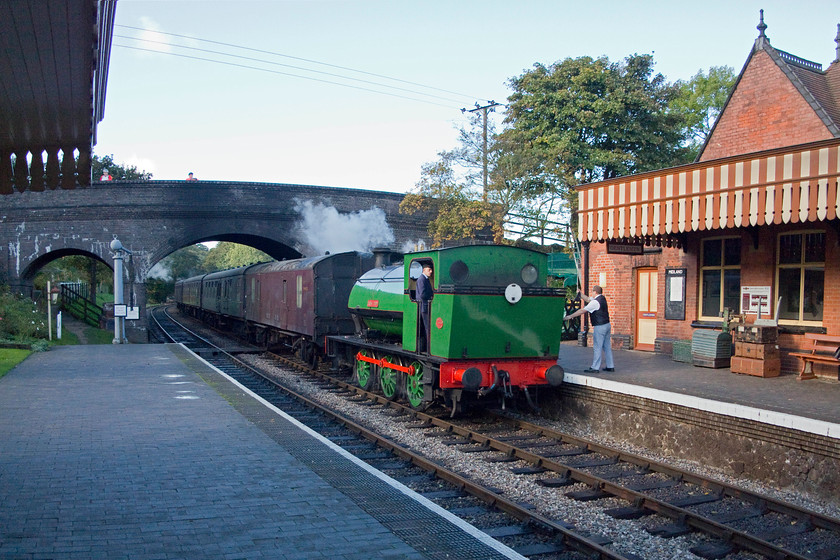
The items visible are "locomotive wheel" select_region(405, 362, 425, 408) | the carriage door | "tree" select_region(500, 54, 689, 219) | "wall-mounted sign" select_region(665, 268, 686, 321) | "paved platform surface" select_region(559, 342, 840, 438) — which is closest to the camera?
"paved platform surface" select_region(559, 342, 840, 438)

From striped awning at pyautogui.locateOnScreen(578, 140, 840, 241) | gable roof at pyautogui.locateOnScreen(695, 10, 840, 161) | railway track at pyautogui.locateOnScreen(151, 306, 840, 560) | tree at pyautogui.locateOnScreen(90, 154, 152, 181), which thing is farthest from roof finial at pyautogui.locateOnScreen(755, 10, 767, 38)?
tree at pyautogui.locateOnScreen(90, 154, 152, 181)

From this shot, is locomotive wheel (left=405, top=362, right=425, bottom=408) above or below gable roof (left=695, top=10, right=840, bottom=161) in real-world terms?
below

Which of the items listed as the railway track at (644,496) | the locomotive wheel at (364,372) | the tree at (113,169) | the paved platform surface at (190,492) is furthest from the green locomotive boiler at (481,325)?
the tree at (113,169)

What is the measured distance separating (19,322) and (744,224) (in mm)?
19529

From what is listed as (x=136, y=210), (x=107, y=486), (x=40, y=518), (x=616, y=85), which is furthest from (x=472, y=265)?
(x=136, y=210)

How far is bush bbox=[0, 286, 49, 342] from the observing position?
61.7ft

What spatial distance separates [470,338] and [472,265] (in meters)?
1.02

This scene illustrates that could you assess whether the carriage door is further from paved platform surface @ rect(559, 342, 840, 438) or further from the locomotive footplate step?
the locomotive footplate step

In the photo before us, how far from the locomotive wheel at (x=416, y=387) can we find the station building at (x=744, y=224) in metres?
4.52

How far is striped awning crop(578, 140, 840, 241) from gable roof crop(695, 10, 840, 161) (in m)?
3.08

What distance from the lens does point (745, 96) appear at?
1294 cm

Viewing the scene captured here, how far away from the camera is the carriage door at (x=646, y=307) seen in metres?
13.6

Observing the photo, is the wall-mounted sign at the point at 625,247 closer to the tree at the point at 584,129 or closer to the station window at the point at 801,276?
the station window at the point at 801,276

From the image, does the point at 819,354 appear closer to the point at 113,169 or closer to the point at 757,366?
the point at 757,366
